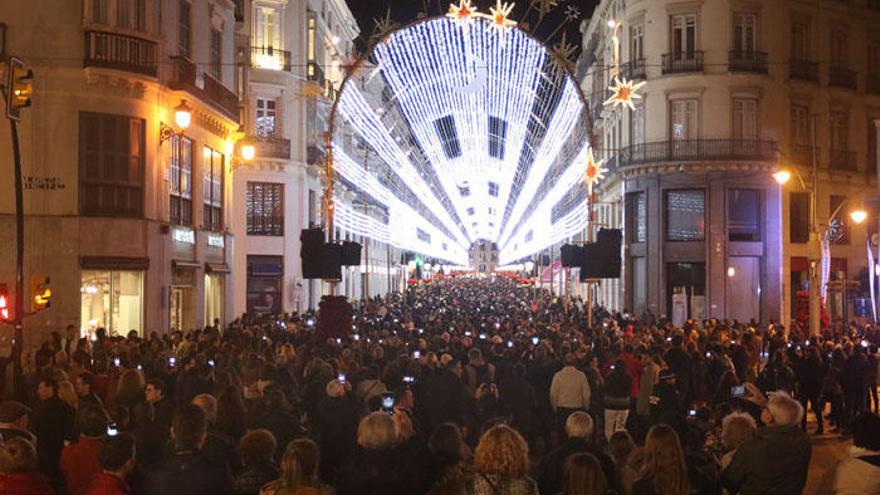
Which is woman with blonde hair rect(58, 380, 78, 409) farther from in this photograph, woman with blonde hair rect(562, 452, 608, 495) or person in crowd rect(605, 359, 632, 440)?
person in crowd rect(605, 359, 632, 440)

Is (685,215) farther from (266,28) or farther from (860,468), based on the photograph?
(860,468)

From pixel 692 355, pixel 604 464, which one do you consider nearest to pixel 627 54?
pixel 692 355

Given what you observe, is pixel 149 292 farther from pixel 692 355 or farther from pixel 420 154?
pixel 420 154

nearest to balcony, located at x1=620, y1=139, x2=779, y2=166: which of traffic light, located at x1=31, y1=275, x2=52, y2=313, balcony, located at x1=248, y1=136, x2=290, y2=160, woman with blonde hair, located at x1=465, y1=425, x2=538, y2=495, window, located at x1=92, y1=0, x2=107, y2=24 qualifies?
balcony, located at x1=248, y1=136, x2=290, y2=160

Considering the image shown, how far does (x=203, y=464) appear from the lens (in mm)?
7191

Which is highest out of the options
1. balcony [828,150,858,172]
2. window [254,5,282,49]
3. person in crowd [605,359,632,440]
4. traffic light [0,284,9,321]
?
window [254,5,282,49]

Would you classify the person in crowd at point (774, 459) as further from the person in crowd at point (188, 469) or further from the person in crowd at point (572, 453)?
the person in crowd at point (188, 469)

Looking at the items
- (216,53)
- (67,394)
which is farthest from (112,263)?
(67,394)

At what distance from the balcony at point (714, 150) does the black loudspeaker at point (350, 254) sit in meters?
21.6

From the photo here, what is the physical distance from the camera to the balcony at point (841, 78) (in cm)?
4659

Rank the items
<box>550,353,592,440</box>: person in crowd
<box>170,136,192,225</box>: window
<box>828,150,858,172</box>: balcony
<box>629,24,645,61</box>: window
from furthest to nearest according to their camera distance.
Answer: <box>828,150,858,172</box>: balcony < <box>629,24,645,61</box>: window < <box>170,136,192,225</box>: window < <box>550,353,592,440</box>: person in crowd

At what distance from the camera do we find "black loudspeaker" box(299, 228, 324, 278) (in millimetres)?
24062

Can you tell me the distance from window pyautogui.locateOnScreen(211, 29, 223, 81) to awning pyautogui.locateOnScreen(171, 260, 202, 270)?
6.42 meters

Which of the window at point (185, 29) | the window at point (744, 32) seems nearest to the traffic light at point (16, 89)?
the window at point (185, 29)
